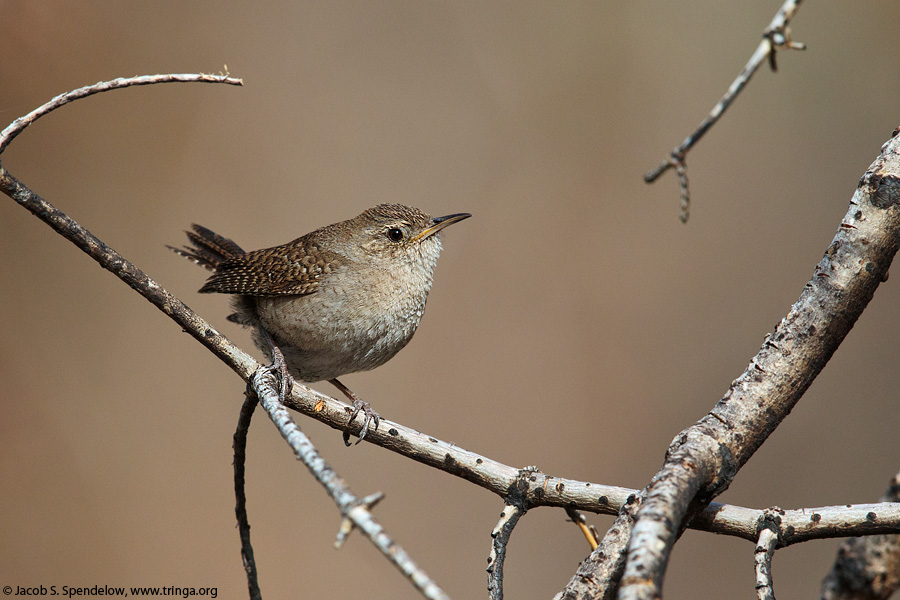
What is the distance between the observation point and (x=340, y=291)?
280 cm

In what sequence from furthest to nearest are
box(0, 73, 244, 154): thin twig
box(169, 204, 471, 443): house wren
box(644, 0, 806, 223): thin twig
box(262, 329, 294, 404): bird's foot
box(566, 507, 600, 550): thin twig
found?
box(169, 204, 471, 443): house wren, box(262, 329, 294, 404): bird's foot, box(566, 507, 600, 550): thin twig, box(0, 73, 244, 154): thin twig, box(644, 0, 806, 223): thin twig

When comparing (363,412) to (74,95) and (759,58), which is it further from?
(759,58)

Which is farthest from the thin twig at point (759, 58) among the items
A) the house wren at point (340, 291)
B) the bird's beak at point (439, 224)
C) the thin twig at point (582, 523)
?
the bird's beak at point (439, 224)

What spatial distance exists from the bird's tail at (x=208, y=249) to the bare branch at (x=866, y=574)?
2.77 m

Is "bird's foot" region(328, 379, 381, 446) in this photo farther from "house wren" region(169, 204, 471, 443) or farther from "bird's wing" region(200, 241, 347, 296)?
"bird's wing" region(200, 241, 347, 296)

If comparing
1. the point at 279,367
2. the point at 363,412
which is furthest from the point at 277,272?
the point at 363,412

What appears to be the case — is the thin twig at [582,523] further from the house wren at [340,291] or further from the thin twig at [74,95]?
the thin twig at [74,95]

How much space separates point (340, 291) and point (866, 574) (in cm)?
199

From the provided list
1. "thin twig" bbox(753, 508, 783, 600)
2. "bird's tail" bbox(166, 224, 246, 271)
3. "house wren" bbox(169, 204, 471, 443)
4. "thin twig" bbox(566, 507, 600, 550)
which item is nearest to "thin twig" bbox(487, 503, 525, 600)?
"thin twig" bbox(566, 507, 600, 550)

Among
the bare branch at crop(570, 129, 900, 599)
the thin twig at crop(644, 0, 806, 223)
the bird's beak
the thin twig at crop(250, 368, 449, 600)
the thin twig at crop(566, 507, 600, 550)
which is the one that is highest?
the bird's beak

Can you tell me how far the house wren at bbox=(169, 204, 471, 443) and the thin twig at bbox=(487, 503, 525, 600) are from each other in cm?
84

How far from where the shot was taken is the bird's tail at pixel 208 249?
3.38m

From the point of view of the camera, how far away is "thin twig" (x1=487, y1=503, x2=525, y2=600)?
1.72 m

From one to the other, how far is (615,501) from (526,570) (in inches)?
115
